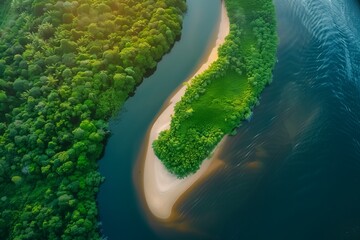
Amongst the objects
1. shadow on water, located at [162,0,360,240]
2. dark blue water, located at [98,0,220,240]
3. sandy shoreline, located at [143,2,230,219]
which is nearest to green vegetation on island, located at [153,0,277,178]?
sandy shoreline, located at [143,2,230,219]

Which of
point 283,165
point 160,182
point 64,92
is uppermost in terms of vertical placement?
point 64,92

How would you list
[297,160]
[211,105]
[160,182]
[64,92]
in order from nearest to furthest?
[297,160], [160,182], [64,92], [211,105]

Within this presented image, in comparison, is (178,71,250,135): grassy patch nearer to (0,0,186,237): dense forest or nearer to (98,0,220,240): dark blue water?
(98,0,220,240): dark blue water

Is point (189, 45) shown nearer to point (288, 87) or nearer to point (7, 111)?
point (288, 87)

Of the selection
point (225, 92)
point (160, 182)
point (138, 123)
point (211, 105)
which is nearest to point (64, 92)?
point (138, 123)

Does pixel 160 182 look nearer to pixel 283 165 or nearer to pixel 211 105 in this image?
pixel 211 105

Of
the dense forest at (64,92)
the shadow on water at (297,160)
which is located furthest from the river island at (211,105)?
the dense forest at (64,92)

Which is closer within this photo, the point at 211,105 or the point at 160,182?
the point at 160,182
